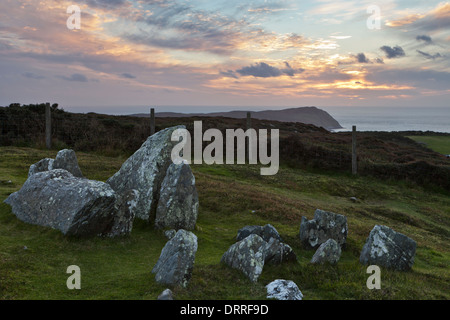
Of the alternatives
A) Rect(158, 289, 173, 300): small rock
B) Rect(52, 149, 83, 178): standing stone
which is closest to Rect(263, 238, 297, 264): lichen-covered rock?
Rect(158, 289, 173, 300): small rock

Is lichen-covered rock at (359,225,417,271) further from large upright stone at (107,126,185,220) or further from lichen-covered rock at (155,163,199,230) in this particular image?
large upright stone at (107,126,185,220)

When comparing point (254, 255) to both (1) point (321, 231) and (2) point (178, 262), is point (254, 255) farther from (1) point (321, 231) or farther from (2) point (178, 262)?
(1) point (321, 231)

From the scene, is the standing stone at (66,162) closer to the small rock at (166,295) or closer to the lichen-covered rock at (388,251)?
the small rock at (166,295)

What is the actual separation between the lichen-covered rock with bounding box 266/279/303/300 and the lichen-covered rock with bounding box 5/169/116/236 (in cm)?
503

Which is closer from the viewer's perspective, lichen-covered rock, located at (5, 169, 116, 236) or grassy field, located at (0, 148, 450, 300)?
grassy field, located at (0, 148, 450, 300)

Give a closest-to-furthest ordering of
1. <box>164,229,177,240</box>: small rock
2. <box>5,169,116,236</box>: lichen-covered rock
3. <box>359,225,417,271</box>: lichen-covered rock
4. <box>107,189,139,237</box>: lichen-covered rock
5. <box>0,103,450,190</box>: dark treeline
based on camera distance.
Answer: <box>359,225,417,271</box>: lichen-covered rock → <box>5,169,116,236</box>: lichen-covered rock → <box>107,189,139,237</box>: lichen-covered rock → <box>164,229,177,240</box>: small rock → <box>0,103,450,190</box>: dark treeline

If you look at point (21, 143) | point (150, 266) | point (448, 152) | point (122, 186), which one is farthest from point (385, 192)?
point (448, 152)

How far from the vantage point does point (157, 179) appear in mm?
12375

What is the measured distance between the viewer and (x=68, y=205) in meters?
10.0

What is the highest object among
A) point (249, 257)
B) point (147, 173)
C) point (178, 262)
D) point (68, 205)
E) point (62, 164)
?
point (62, 164)

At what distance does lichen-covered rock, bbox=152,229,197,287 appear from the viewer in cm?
704

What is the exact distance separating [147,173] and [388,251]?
7.60 meters

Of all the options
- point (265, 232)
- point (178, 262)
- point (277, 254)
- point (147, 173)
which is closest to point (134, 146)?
point (147, 173)
